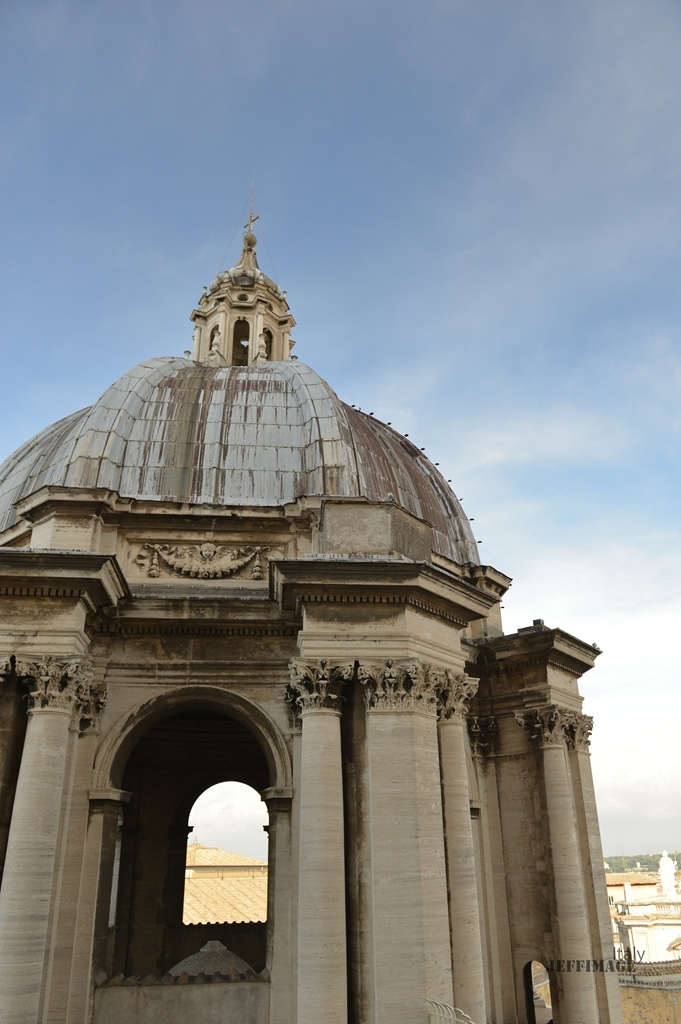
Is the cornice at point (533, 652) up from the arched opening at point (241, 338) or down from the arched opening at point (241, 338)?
down

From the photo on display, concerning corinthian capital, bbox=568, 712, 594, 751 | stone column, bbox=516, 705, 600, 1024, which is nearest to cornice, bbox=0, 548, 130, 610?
stone column, bbox=516, 705, 600, 1024

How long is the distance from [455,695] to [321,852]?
4.38 meters

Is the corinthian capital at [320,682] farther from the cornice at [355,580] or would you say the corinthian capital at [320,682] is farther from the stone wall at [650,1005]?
the stone wall at [650,1005]

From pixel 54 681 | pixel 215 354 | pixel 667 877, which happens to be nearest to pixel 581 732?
pixel 54 681

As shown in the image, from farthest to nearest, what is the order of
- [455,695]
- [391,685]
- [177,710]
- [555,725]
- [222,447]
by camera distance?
[555,725], [222,447], [177,710], [455,695], [391,685]

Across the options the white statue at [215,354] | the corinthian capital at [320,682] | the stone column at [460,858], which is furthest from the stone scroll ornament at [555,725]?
the white statue at [215,354]

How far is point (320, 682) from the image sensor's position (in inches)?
569

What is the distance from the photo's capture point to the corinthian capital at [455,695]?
632 inches

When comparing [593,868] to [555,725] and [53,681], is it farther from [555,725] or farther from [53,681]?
[53,681]

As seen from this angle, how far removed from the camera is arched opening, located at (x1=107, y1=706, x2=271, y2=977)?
21875mm

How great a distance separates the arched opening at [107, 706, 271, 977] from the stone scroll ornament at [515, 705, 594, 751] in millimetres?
7567

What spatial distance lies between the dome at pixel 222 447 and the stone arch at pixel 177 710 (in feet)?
14.5

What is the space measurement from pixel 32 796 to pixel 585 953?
13.1 meters

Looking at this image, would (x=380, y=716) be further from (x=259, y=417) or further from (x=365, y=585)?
(x=259, y=417)
